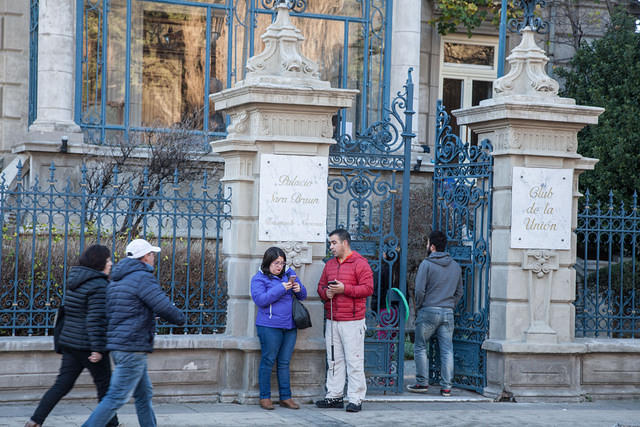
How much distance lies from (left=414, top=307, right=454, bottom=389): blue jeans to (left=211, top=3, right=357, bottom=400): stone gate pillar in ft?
4.05

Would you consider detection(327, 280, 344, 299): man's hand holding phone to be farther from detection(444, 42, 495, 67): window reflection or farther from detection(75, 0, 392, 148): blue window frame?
detection(444, 42, 495, 67): window reflection

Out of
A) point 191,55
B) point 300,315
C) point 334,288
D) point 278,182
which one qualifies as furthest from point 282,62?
point 191,55

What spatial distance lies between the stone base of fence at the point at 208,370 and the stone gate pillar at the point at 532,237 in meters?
1.97

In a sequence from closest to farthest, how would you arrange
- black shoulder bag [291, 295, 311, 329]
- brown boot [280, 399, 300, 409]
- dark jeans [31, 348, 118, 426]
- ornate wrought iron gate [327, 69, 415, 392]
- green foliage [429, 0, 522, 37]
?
dark jeans [31, 348, 118, 426], black shoulder bag [291, 295, 311, 329], brown boot [280, 399, 300, 409], ornate wrought iron gate [327, 69, 415, 392], green foliage [429, 0, 522, 37]

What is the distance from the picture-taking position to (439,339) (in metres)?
10.7

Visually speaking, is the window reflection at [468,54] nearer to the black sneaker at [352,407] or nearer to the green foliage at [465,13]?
the green foliage at [465,13]

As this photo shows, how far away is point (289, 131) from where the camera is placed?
389 inches

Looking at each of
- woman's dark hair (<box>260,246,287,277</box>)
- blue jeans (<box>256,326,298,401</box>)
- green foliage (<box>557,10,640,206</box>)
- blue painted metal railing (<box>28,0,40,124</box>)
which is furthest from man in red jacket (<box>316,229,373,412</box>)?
blue painted metal railing (<box>28,0,40,124</box>)

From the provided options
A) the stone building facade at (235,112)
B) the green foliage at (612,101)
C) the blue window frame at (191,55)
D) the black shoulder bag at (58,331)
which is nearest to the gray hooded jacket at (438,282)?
the stone building facade at (235,112)

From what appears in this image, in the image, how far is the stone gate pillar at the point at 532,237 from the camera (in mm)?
10469

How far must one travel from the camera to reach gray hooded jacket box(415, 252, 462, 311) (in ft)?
34.9

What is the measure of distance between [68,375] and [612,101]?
1104 centimetres

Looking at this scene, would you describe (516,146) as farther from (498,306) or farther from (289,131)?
(289,131)

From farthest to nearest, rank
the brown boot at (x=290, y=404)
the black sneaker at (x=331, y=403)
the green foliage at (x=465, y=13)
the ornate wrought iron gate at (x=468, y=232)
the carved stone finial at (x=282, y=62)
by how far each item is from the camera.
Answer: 1. the green foliage at (x=465, y=13)
2. the ornate wrought iron gate at (x=468, y=232)
3. the carved stone finial at (x=282, y=62)
4. the black sneaker at (x=331, y=403)
5. the brown boot at (x=290, y=404)
